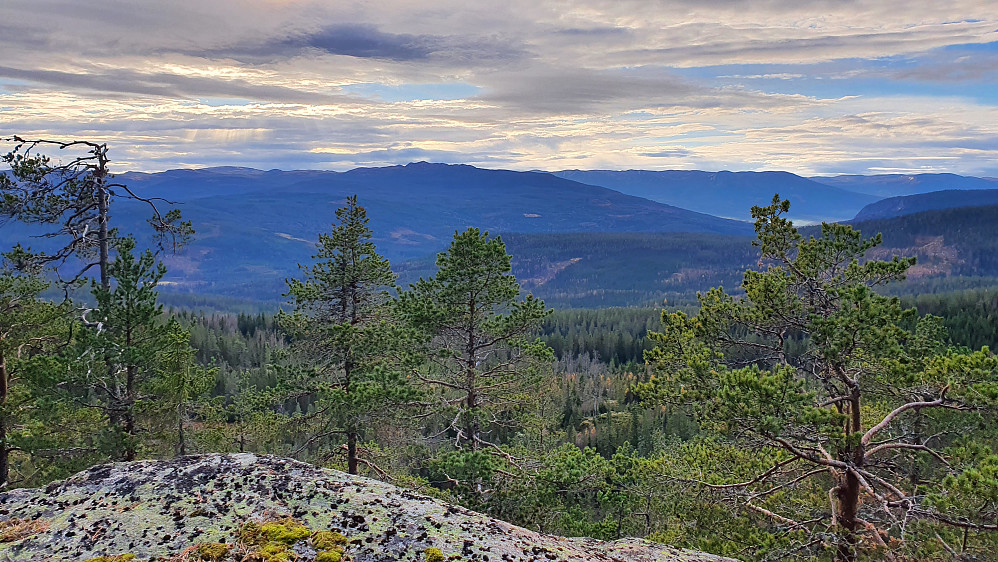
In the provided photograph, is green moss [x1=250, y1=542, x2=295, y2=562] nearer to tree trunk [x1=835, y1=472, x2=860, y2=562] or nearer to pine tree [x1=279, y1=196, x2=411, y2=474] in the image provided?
tree trunk [x1=835, y1=472, x2=860, y2=562]

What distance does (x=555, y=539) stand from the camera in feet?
31.3

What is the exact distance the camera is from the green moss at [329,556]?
278 inches

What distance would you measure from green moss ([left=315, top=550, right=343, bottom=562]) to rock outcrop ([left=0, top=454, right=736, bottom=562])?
1 centimetres

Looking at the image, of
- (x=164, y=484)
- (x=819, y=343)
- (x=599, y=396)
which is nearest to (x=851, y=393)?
(x=819, y=343)

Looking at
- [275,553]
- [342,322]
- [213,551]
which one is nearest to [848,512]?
[275,553]

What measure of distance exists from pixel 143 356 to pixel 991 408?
704 inches

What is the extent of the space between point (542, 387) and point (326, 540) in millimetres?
10703

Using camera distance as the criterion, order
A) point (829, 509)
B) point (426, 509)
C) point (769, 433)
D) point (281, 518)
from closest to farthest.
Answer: point (281, 518), point (426, 509), point (769, 433), point (829, 509)

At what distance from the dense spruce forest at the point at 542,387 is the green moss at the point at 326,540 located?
641cm

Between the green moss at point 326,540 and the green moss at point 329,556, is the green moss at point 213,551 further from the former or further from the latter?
the green moss at point 329,556

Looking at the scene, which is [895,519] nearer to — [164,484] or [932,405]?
[932,405]

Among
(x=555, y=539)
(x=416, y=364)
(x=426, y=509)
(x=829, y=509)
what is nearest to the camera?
(x=426, y=509)

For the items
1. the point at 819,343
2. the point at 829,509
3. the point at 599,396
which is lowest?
the point at 599,396

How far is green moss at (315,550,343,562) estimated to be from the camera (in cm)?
705
